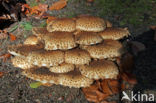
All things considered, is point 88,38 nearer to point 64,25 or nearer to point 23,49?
point 64,25

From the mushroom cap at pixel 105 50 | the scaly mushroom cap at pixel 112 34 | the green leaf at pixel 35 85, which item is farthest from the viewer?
the green leaf at pixel 35 85

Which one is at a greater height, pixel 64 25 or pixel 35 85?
pixel 64 25

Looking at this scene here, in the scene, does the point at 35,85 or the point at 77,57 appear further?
the point at 35,85

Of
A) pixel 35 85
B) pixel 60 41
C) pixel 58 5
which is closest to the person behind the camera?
pixel 60 41

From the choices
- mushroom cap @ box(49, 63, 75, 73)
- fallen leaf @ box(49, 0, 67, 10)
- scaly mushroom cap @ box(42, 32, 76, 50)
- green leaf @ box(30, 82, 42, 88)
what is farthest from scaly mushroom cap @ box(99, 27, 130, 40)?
fallen leaf @ box(49, 0, 67, 10)

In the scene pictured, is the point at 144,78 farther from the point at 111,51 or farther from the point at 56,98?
the point at 56,98

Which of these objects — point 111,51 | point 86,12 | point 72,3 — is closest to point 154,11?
point 86,12

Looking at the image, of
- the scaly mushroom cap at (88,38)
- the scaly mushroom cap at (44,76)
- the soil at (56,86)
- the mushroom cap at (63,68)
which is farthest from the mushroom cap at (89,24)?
the soil at (56,86)

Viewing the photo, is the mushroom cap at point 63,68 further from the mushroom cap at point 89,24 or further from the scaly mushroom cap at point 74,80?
the mushroom cap at point 89,24

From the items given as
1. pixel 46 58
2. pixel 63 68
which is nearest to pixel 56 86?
pixel 63 68
